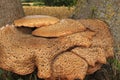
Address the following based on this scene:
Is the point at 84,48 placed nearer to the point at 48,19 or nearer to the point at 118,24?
the point at 48,19

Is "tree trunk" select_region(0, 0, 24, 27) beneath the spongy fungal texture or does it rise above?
beneath

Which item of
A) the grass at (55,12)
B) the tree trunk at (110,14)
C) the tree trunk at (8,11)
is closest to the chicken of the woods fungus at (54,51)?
the tree trunk at (110,14)

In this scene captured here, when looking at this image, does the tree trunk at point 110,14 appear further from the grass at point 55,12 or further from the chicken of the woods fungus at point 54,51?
the grass at point 55,12

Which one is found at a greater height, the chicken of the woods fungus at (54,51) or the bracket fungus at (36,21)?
the bracket fungus at (36,21)

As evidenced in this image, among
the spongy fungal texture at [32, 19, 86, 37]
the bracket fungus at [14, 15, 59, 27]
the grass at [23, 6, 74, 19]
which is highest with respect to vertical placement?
the bracket fungus at [14, 15, 59, 27]

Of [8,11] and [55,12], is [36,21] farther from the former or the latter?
[55,12]

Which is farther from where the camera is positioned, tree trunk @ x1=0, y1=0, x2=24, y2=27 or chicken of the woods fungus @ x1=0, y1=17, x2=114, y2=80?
tree trunk @ x1=0, y1=0, x2=24, y2=27

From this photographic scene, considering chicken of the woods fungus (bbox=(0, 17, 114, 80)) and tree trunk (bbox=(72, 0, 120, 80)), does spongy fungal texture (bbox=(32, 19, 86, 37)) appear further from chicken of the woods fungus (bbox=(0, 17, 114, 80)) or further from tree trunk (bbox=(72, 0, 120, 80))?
tree trunk (bbox=(72, 0, 120, 80))

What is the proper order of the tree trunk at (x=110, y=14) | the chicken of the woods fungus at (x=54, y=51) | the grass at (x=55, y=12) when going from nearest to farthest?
1. the chicken of the woods fungus at (x=54, y=51)
2. the tree trunk at (x=110, y=14)
3. the grass at (x=55, y=12)

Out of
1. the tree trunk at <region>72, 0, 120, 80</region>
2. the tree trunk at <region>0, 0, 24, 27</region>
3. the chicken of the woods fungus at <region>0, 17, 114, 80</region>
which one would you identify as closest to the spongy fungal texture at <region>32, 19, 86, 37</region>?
the chicken of the woods fungus at <region>0, 17, 114, 80</region>

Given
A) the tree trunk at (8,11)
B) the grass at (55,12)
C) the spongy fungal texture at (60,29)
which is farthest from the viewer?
the grass at (55,12)
